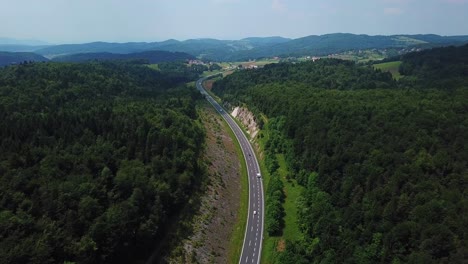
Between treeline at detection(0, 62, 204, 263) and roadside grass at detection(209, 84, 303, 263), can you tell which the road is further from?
treeline at detection(0, 62, 204, 263)

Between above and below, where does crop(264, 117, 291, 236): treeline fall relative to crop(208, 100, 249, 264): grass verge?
above

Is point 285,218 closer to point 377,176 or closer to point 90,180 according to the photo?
point 377,176

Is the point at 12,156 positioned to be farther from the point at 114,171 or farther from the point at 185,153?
the point at 185,153

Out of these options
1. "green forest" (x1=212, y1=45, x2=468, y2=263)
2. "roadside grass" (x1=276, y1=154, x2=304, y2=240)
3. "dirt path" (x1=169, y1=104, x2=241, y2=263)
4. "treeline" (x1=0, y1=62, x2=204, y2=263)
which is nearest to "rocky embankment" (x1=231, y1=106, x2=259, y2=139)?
"dirt path" (x1=169, y1=104, x2=241, y2=263)

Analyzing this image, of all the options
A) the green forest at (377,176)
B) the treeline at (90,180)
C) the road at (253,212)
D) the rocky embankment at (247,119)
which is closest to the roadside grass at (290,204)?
the green forest at (377,176)

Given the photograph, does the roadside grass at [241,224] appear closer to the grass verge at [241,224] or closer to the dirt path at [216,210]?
the grass verge at [241,224]

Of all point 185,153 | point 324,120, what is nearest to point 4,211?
point 185,153
